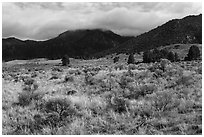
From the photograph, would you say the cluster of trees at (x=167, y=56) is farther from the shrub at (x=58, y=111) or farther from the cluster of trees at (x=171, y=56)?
the shrub at (x=58, y=111)

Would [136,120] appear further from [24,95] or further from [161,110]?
[24,95]

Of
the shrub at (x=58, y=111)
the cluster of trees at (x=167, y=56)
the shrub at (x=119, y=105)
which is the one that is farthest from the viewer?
the cluster of trees at (x=167, y=56)

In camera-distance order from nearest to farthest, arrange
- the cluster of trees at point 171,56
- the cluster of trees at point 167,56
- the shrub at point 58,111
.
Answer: the shrub at point 58,111
the cluster of trees at point 171,56
the cluster of trees at point 167,56

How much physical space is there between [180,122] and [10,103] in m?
7.26

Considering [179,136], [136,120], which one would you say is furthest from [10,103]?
[179,136]

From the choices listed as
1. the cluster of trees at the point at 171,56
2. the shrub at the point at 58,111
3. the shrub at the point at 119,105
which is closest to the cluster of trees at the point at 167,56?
the cluster of trees at the point at 171,56

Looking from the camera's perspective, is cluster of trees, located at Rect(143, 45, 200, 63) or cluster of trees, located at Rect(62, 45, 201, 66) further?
cluster of trees, located at Rect(62, 45, 201, 66)

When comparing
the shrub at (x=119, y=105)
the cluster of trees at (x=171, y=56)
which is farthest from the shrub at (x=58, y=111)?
the cluster of trees at (x=171, y=56)

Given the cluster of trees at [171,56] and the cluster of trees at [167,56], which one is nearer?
the cluster of trees at [171,56]

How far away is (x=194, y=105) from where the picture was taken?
1066 cm

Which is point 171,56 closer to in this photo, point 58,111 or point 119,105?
point 119,105

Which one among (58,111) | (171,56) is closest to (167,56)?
(171,56)

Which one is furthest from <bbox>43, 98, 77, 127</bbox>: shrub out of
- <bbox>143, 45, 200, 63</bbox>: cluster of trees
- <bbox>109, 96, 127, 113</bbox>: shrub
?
<bbox>143, 45, 200, 63</bbox>: cluster of trees

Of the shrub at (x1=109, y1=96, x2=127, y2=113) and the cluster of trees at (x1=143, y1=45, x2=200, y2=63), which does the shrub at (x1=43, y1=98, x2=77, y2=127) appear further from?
the cluster of trees at (x1=143, y1=45, x2=200, y2=63)
